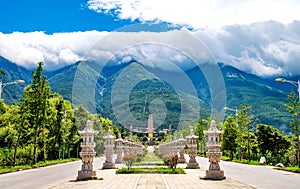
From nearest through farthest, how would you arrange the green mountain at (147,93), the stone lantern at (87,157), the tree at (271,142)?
the stone lantern at (87,157), the green mountain at (147,93), the tree at (271,142)

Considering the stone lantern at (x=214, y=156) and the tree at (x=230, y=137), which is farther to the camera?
the tree at (x=230, y=137)

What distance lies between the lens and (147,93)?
192 feet

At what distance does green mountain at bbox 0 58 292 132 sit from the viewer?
31328 millimetres

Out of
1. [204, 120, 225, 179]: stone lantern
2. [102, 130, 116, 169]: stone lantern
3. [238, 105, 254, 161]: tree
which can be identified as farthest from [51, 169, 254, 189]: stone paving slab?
[238, 105, 254, 161]: tree

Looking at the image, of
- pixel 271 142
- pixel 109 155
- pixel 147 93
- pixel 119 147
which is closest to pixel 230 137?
pixel 271 142

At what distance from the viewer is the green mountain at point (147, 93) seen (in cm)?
3133

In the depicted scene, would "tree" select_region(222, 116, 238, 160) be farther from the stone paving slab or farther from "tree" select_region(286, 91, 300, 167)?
the stone paving slab

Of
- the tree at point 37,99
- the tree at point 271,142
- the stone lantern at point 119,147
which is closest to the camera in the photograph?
the stone lantern at point 119,147

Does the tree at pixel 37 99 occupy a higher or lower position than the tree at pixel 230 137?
higher

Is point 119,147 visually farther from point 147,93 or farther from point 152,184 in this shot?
point 147,93

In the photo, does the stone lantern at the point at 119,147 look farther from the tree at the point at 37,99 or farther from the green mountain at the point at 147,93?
the tree at the point at 37,99

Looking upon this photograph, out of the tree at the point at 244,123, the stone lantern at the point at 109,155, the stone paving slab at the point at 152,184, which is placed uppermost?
the tree at the point at 244,123

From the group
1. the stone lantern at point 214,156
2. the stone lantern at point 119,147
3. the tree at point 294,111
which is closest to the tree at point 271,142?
the tree at point 294,111

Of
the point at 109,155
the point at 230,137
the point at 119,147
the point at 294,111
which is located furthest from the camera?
the point at 230,137
